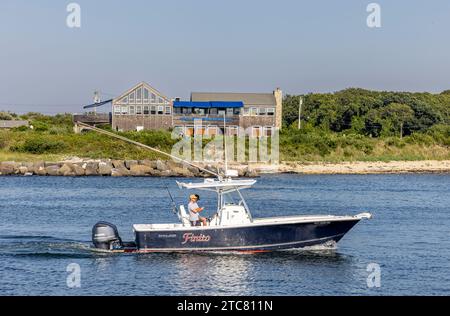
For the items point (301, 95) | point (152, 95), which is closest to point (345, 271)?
point (152, 95)

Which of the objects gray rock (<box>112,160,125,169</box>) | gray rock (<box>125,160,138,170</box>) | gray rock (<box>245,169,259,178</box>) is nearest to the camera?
gray rock (<box>245,169,259,178</box>)

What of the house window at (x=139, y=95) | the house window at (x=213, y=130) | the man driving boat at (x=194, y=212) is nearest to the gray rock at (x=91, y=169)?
the house window at (x=213, y=130)

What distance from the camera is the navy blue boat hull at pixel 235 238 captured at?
2961 cm

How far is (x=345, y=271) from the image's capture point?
28.5 metres

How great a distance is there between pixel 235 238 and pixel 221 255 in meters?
0.78

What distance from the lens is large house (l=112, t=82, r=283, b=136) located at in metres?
93.9

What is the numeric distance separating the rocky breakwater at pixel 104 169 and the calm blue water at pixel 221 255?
15148 millimetres

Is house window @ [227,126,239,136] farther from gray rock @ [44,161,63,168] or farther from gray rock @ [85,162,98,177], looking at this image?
gray rock @ [44,161,63,168]

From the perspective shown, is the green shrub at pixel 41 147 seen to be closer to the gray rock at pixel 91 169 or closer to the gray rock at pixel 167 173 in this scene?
the gray rock at pixel 91 169

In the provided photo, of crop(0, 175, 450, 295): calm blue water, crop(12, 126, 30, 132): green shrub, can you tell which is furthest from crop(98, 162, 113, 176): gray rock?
crop(12, 126, 30, 132): green shrub

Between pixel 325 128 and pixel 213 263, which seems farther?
pixel 325 128

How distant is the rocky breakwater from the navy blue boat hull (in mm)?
40180

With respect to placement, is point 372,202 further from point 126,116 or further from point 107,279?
point 126,116

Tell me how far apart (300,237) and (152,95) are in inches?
2587
